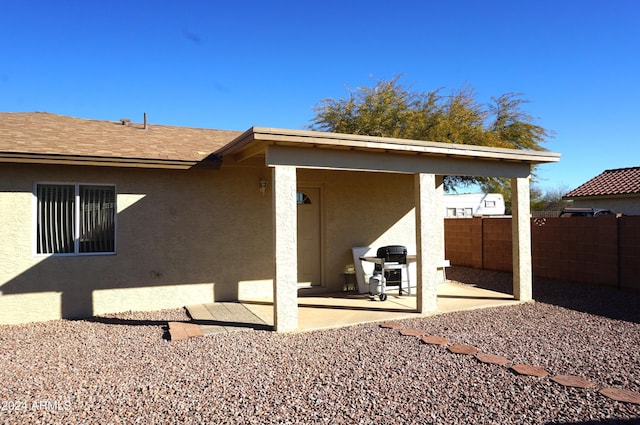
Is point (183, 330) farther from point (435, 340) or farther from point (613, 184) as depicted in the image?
point (613, 184)

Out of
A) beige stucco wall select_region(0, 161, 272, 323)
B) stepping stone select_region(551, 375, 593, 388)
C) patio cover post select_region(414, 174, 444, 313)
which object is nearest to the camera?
Result: stepping stone select_region(551, 375, 593, 388)

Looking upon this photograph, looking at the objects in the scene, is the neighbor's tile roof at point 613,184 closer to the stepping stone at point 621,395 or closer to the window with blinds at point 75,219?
the stepping stone at point 621,395

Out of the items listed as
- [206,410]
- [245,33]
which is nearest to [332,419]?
[206,410]

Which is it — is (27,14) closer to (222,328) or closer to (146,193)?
(146,193)

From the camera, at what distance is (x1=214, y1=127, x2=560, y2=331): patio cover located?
6621 mm

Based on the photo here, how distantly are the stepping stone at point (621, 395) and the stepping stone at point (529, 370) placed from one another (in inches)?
24.1

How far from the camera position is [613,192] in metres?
20.8

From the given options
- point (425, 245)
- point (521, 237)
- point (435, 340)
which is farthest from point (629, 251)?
point (435, 340)

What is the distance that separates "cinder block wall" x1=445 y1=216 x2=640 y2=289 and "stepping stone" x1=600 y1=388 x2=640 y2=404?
6672mm

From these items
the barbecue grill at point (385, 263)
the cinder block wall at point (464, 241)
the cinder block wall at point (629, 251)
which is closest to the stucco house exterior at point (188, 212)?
the barbecue grill at point (385, 263)

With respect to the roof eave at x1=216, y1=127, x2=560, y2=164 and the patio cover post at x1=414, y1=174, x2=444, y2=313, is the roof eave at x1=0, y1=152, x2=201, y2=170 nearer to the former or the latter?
the roof eave at x1=216, y1=127, x2=560, y2=164

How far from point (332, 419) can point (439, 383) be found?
147 cm

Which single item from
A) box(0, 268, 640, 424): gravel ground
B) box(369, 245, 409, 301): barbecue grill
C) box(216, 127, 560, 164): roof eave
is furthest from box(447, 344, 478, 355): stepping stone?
box(216, 127, 560, 164): roof eave

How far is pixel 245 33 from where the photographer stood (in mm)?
14930
